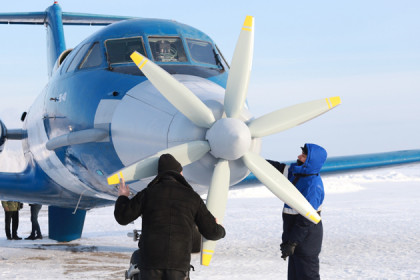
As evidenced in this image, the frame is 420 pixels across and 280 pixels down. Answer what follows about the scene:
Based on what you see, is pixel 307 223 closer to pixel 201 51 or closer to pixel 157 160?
pixel 157 160

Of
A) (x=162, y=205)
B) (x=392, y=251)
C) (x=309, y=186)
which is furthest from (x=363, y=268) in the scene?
(x=162, y=205)

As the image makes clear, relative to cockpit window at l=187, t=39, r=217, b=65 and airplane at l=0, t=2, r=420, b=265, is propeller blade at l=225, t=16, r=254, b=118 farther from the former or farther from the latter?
cockpit window at l=187, t=39, r=217, b=65

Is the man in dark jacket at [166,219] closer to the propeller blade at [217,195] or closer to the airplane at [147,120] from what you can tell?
the airplane at [147,120]

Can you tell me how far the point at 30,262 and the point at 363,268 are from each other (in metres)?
5.94

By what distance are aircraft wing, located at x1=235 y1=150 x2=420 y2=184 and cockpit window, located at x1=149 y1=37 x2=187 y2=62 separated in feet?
17.3

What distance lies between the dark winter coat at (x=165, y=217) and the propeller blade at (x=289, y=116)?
3.54 ft

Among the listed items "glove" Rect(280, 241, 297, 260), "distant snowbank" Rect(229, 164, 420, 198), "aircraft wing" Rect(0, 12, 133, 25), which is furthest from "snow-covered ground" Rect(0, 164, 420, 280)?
"distant snowbank" Rect(229, 164, 420, 198)

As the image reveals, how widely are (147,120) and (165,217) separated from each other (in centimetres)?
145

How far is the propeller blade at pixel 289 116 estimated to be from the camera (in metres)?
5.68

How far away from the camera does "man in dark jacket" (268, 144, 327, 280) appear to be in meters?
6.63

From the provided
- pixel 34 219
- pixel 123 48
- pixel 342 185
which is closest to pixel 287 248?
pixel 123 48

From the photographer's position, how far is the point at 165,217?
4.84 meters

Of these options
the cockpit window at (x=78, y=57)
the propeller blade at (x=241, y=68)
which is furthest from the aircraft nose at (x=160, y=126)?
the cockpit window at (x=78, y=57)

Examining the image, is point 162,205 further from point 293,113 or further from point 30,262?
point 30,262
